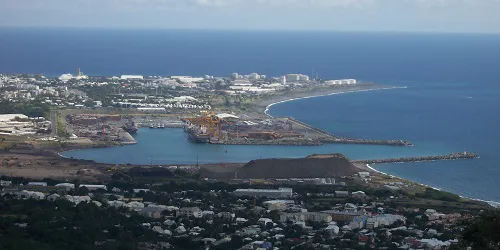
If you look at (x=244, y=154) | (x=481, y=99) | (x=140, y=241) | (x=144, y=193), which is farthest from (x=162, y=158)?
(x=481, y=99)

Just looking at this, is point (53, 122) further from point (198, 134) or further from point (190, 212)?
point (190, 212)

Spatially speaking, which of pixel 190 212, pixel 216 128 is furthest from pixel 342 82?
pixel 190 212

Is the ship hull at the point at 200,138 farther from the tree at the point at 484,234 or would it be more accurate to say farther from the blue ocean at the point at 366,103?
the tree at the point at 484,234

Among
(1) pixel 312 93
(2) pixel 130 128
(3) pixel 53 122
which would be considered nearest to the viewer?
(2) pixel 130 128

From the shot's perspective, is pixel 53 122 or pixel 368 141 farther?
pixel 53 122

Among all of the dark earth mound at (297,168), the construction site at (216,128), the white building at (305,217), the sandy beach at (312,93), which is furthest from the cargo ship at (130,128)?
the white building at (305,217)

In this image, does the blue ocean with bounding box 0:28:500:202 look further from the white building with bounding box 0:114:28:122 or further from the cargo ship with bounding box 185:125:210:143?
the white building with bounding box 0:114:28:122

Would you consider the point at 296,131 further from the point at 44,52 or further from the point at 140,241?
the point at 44,52

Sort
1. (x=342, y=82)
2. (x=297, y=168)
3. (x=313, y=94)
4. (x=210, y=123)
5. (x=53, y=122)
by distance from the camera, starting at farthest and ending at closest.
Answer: (x=342, y=82), (x=313, y=94), (x=53, y=122), (x=210, y=123), (x=297, y=168)

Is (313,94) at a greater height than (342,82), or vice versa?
(342,82)
